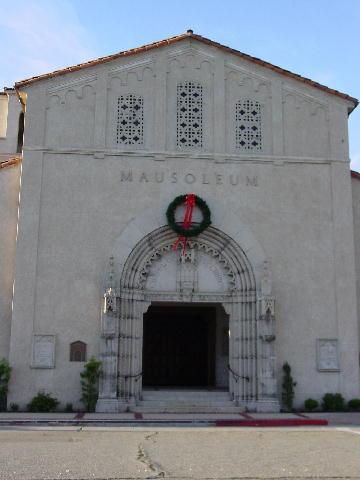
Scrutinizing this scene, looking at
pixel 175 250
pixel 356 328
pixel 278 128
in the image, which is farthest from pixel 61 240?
pixel 356 328

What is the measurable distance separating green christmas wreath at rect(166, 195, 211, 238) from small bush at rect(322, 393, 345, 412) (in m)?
5.98

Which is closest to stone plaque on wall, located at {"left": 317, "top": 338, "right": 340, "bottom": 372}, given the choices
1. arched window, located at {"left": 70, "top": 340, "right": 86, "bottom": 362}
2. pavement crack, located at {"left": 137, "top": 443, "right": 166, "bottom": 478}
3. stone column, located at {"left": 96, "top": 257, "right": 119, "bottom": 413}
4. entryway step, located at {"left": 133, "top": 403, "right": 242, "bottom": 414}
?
entryway step, located at {"left": 133, "top": 403, "right": 242, "bottom": 414}

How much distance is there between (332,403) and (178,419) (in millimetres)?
5001

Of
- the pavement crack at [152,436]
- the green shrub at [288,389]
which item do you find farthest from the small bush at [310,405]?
the pavement crack at [152,436]

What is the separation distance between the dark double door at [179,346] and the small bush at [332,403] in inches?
184

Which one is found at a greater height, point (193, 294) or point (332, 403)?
point (193, 294)

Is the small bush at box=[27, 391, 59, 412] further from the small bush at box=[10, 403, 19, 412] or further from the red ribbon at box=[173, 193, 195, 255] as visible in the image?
the red ribbon at box=[173, 193, 195, 255]

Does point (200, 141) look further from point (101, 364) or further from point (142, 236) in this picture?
point (101, 364)

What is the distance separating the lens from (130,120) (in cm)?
1889

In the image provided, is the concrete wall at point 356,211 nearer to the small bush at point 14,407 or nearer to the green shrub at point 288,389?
the green shrub at point 288,389

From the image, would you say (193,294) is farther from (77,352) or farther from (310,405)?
(310,405)

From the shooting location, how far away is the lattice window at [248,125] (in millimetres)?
19078

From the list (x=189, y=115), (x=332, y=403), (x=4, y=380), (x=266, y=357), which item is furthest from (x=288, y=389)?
(x=189, y=115)

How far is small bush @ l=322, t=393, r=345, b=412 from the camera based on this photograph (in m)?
17.4
